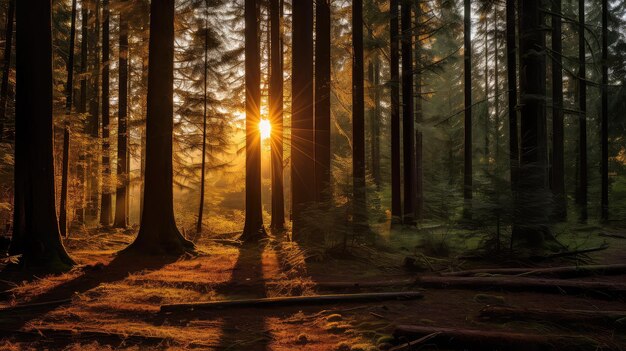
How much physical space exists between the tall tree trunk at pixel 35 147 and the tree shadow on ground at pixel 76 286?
0.90m

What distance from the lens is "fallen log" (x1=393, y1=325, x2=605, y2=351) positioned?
3.52m

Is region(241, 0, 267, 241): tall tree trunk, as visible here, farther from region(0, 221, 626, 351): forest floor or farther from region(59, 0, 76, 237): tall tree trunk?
region(59, 0, 76, 237): tall tree trunk

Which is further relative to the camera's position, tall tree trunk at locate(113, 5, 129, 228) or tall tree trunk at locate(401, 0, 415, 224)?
tall tree trunk at locate(113, 5, 129, 228)

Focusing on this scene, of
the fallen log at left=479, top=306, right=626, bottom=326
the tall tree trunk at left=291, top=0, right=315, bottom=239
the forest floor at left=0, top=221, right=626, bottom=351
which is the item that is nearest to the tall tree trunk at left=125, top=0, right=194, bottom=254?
the forest floor at left=0, top=221, right=626, bottom=351

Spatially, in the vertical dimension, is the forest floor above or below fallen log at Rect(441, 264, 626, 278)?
below

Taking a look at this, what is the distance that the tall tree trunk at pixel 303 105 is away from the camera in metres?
11.3

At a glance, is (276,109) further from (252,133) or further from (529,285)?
(529,285)

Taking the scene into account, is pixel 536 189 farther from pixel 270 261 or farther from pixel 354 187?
pixel 270 261

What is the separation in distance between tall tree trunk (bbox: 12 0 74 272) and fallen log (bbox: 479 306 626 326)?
8423 mm

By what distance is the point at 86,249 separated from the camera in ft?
37.8

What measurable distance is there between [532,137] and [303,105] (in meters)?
6.40

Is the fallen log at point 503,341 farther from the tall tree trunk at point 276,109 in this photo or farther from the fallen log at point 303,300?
the tall tree trunk at point 276,109

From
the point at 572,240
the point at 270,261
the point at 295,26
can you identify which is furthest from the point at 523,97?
the point at 270,261

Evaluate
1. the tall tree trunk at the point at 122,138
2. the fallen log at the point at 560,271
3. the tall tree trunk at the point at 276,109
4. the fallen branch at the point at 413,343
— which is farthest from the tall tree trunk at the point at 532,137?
the tall tree trunk at the point at 122,138
